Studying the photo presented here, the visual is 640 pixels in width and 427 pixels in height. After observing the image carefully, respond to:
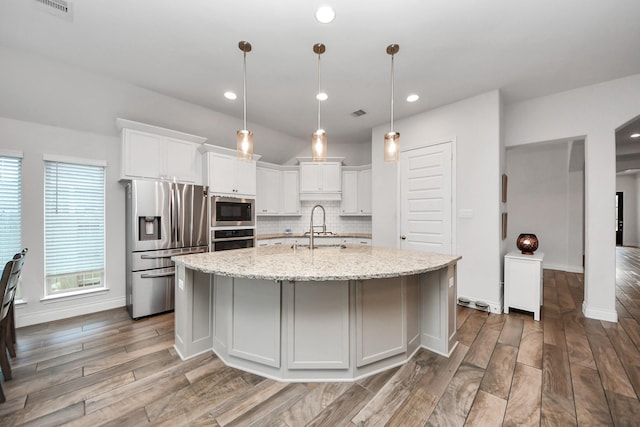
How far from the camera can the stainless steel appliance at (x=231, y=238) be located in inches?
152

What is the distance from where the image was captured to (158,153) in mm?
3422

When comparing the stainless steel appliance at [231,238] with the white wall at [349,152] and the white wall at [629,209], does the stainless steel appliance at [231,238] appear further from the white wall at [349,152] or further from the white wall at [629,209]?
the white wall at [629,209]

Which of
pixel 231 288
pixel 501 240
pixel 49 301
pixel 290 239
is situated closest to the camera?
pixel 231 288

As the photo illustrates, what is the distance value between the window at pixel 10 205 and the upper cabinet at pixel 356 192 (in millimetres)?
4608

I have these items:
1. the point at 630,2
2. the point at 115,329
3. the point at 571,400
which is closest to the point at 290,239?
the point at 115,329

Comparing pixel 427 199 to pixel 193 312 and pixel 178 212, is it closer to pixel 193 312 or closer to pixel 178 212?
pixel 193 312

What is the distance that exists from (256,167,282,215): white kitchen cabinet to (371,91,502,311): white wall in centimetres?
285

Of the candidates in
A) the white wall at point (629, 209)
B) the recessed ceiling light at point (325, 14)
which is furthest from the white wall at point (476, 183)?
the white wall at point (629, 209)

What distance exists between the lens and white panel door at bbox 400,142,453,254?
372 cm

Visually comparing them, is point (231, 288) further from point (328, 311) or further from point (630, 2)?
point (630, 2)

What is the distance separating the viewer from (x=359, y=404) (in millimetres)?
1688

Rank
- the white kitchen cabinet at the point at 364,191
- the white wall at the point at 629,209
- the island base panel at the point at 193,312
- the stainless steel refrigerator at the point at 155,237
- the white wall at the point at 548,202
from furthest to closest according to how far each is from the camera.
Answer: the white wall at the point at 629,209 < the white wall at the point at 548,202 < the white kitchen cabinet at the point at 364,191 < the stainless steel refrigerator at the point at 155,237 < the island base panel at the point at 193,312

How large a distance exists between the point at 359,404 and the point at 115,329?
2.76 meters

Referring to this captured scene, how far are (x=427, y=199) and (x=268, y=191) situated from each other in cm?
294
